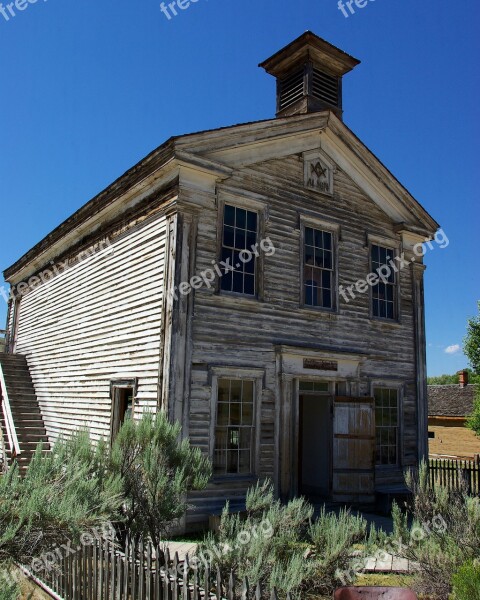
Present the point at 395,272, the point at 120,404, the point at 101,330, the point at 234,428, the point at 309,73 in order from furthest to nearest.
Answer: the point at 395,272 < the point at 309,73 < the point at 101,330 < the point at 120,404 < the point at 234,428

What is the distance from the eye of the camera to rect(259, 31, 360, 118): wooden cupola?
14.3 meters

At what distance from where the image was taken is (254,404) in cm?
1114

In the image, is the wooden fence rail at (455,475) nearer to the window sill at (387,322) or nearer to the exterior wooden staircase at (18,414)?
the window sill at (387,322)

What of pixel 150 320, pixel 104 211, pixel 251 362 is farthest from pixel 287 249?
pixel 104 211

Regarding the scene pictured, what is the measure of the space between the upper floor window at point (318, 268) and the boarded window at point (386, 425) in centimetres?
278

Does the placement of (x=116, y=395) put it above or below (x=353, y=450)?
above

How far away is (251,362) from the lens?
1124 cm

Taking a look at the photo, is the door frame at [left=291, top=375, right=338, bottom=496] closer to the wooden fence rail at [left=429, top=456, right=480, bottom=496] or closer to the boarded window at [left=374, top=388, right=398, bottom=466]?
the boarded window at [left=374, top=388, right=398, bottom=466]

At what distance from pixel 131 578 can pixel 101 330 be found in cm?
796

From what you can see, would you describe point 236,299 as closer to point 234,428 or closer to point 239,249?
point 239,249

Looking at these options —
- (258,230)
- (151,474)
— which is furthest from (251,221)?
(151,474)

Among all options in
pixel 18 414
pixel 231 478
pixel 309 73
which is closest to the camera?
pixel 231 478

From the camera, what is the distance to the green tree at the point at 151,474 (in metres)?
7.43

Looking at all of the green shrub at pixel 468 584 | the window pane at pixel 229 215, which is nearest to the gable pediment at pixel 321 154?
the window pane at pixel 229 215
